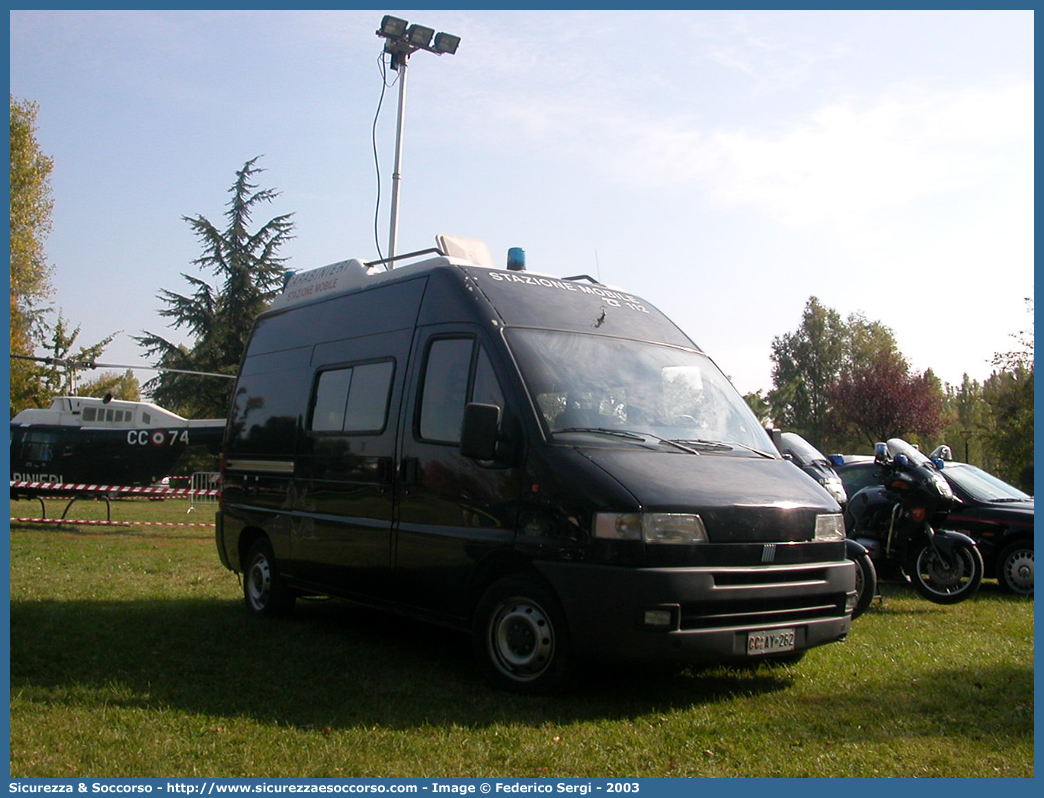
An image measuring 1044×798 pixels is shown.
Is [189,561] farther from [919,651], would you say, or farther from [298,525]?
[919,651]

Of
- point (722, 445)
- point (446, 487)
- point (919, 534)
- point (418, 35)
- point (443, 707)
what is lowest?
point (443, 707)

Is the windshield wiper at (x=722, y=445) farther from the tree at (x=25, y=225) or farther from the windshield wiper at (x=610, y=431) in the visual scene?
the tree at (x=25, y=225)

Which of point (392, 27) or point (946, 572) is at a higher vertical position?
point (392, 27)

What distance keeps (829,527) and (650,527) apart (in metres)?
1.53

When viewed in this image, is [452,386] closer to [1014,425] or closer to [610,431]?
[610,431]

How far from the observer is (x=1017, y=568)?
11867 mm

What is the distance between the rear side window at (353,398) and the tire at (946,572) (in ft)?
20.5

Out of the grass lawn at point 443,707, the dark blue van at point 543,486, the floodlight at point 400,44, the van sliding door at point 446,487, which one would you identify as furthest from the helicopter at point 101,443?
the van sliding door at point 446,487

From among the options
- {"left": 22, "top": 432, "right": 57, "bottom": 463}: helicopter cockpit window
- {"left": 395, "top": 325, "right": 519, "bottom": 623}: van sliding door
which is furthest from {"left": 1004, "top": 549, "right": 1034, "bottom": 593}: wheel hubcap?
{"left": 22, "top": 432, "right": 57, "bottom": 463}: helicopter cockpit window

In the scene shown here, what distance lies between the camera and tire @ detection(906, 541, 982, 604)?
10.4 metres

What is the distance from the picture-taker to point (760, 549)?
6062 millimetres

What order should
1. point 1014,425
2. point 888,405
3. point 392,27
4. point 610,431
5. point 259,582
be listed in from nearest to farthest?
1. point 610,431
2. point 259,582
3. point 392,27
4. point 1014,425
5. point 888,405

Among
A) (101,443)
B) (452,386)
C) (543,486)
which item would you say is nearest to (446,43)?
(452,386)

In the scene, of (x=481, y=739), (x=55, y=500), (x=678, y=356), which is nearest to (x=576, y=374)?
(x=678, y=356)
